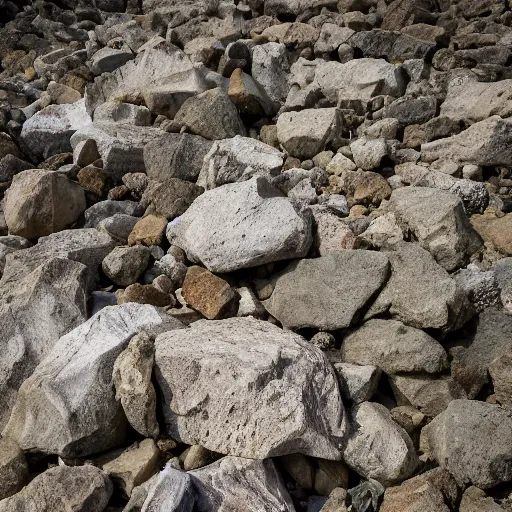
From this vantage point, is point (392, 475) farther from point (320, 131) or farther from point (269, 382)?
point (320, 131)

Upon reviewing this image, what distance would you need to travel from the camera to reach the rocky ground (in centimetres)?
296

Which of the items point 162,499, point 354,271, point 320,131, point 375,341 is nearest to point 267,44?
point 320,131

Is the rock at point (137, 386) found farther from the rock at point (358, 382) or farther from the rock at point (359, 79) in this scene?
the rock at point (359, 79)

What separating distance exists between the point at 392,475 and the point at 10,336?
2227 millimetres

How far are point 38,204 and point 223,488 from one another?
286cm

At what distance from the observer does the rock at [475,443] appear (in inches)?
114

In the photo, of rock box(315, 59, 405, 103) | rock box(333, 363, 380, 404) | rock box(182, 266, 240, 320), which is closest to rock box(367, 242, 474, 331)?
rock box(333, 363, 380, 404)

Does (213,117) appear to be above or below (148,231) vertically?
above

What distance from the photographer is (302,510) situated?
3.03 metres

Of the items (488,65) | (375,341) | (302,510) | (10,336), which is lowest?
(302,510)

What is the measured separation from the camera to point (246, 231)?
12.7ft

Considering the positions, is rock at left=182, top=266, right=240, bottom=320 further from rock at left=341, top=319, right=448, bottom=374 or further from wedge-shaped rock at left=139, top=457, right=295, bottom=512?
wedge-shaped rock at left=139, top=457, right=295, bottom=512

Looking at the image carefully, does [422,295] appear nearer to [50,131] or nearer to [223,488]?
[223,488]

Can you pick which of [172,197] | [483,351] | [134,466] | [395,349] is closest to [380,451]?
[395,349]
